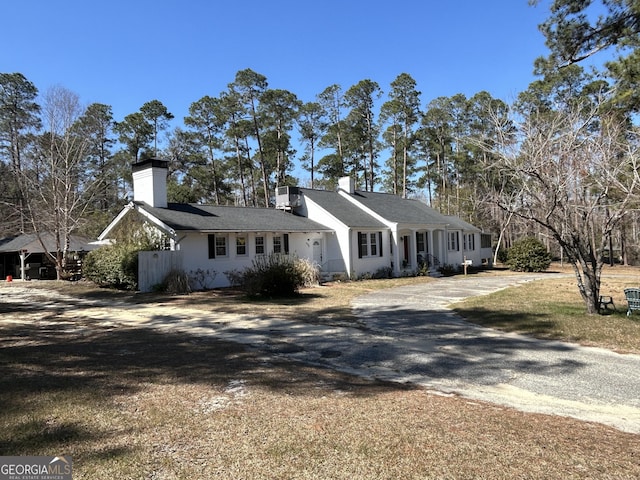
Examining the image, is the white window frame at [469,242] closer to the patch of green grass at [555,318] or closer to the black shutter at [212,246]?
the patch of green grass at [555,318]

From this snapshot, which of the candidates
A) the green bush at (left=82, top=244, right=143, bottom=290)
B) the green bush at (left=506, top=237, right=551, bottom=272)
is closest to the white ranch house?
the green bush at (left=82, top=244, right=143, bottom=290)

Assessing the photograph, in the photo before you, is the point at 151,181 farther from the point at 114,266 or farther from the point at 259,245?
the point at 259,245

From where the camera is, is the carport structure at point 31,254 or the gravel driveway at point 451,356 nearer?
the gravel driveway at point 451,356

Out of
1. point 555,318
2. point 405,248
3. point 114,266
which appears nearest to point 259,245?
point 114,266

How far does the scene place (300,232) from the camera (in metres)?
23.1

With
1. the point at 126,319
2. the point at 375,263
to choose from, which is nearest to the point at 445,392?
the point at 126,319

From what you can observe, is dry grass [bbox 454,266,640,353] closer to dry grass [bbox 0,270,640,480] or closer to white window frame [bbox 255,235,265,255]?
dry grass [bbox 0,270,640,480]

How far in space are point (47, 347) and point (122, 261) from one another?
457 inches

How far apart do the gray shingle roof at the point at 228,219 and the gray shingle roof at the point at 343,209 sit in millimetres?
1265

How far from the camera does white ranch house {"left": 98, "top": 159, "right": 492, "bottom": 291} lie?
62.0ft

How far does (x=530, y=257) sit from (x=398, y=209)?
30.5 feet

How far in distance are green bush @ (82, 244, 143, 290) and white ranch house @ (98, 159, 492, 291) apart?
0.98 metres

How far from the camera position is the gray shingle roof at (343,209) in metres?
24.2

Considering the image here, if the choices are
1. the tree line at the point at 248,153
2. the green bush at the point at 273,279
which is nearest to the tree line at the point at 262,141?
the tree line at the point at 248,153
